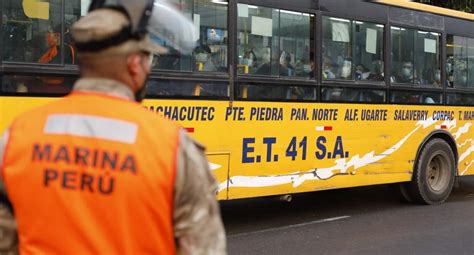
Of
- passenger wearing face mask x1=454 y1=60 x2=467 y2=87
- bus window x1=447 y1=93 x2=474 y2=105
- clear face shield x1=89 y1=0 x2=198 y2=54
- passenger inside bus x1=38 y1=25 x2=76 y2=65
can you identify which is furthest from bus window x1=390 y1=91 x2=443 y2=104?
clear face shield x1=89 y1=0 x2=198 y2=54

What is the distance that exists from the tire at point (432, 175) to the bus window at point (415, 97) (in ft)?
2.05

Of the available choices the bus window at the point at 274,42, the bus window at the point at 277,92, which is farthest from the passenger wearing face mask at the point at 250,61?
the bus window at the point at 277,92

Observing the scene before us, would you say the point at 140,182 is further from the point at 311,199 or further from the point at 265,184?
the point at 311,199

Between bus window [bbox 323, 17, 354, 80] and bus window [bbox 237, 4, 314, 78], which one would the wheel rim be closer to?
bus window [bbox 323, 17, 354, 80]

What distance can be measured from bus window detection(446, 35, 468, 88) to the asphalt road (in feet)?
6.32

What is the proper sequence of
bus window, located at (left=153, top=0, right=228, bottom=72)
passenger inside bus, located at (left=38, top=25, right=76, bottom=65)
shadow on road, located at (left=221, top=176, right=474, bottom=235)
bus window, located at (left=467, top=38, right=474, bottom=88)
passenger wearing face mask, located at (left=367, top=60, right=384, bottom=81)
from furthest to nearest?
bus window, located at (left=467, top=38, right=474, bottom=88)
passenger wearing face mask, located at (left=367, top=60, right=384, bottom=81)
shadow on road, located at (left=221, top=176, right=474, bottom=235)
bus window, located at (left=153, top=0, right=228, bottom=72)
passenger inside bus, located at (left=38, top=25, right=76, bottom=65)

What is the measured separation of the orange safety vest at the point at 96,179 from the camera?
5.16ft

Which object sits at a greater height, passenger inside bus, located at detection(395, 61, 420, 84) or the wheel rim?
passenger inside bus, located at detection(395, 61, 420, 84)

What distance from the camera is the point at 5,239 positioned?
1812 mm

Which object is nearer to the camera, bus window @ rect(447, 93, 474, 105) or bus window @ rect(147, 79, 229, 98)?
bus window @ rect(147, 79, 229, 98)

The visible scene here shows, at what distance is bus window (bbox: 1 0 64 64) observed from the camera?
5.07 m

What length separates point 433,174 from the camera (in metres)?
9.04

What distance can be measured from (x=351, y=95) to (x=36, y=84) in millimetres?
4100

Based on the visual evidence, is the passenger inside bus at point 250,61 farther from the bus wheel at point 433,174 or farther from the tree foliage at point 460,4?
the tree foliage at point 460,4
